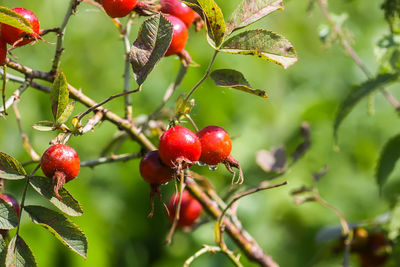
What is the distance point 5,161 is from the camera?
100cm

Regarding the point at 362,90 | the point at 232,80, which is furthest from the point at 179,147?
the point at 362,90

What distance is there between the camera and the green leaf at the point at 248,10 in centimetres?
104

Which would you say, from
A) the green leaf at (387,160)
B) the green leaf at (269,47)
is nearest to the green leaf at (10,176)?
the green leaf at (269,47)

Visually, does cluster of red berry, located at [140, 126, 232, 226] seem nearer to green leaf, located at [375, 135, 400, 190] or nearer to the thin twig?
the thin twig

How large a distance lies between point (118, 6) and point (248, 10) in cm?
25

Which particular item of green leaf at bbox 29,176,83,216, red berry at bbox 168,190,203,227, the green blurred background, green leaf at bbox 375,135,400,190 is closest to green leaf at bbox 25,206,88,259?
green leaf at bbox 29,176,83,216

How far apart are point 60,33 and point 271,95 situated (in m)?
2.65

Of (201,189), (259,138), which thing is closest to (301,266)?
(259,138)

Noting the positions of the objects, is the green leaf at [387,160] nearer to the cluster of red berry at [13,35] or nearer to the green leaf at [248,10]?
the green leaf at [248,10]

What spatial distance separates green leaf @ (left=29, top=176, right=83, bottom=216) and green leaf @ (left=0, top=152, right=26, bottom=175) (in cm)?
3

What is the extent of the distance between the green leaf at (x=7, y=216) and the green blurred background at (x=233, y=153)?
1.33m

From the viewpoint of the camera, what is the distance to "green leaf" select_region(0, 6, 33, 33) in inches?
37.2

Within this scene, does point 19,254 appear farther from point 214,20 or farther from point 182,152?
point 214,20

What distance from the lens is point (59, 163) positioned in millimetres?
971
